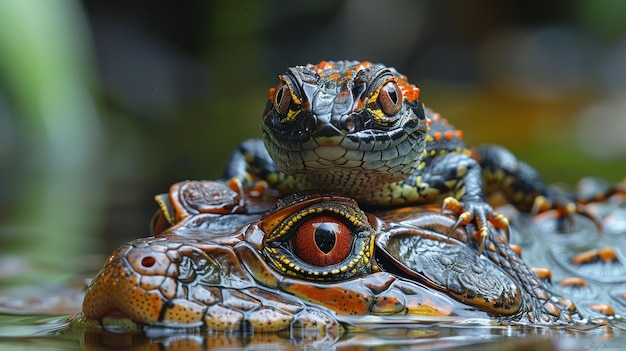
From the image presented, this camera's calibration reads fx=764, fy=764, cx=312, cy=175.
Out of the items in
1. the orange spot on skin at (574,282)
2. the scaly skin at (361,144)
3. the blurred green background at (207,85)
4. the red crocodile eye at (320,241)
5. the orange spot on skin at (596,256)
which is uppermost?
the blurred green background at (207,85)

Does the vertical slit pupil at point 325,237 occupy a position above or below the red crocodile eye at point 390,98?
below

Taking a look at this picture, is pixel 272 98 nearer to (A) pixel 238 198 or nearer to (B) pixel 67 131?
(A) pixel 238 198

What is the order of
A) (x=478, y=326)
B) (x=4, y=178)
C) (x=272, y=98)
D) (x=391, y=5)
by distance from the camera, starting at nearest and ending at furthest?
(x=478, y=326) → (x=272, y=98) → (x=4, y=178) → (x=391, y=5)

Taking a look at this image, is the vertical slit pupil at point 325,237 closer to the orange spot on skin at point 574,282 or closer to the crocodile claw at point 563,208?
the orange spot on skin at point 574,282

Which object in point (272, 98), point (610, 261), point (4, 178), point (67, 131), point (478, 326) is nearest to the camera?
point (478, 326)

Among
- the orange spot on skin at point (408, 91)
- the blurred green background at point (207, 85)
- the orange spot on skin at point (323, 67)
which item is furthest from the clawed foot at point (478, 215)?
the blurred green background at point (207, 85)

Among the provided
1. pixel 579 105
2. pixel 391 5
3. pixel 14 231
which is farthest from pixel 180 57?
pixel 14 231

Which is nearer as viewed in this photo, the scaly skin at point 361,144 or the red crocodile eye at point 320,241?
the red crocodile eye at point 320,241
